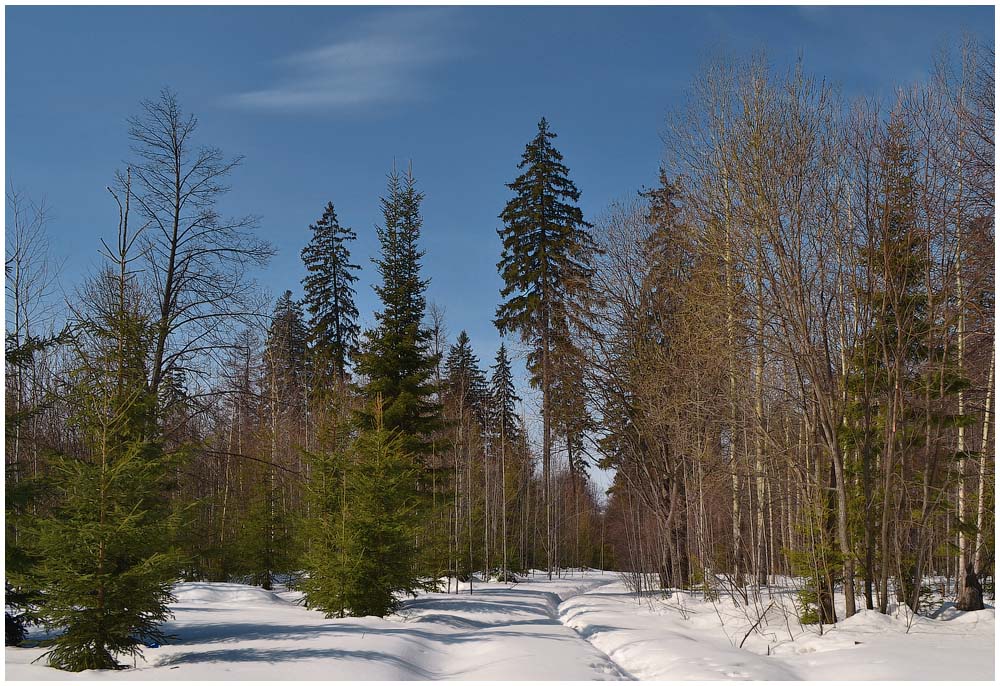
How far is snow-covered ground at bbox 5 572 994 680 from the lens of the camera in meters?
7.64

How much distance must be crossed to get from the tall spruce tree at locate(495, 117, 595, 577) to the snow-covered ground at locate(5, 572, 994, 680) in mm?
13805

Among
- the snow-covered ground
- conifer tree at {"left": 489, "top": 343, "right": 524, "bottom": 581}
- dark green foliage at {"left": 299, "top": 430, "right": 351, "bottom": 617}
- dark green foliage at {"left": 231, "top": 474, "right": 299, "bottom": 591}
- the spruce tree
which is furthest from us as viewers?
conifer tree at {"left": 489, "top": 343, "right": 524, "bottom": 581}

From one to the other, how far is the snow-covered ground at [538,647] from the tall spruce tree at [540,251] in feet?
45.3

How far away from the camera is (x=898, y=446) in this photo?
12.0 m

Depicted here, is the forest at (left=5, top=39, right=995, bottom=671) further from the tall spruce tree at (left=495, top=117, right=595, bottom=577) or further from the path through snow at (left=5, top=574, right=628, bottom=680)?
the tall spruce tree at (left=495, top=117, right=595, bottom=577)

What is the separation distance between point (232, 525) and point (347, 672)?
17.1m

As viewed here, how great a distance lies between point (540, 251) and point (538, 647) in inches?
781

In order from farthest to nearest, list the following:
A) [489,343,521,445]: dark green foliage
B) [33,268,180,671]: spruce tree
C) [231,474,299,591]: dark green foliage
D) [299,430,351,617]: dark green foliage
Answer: [489,343,521,445]: dark green foliage
[231,474,299,591]: dark green foliage
[299,430,351,617]: dark green foliage
[33,268,180,671]: spruce tree

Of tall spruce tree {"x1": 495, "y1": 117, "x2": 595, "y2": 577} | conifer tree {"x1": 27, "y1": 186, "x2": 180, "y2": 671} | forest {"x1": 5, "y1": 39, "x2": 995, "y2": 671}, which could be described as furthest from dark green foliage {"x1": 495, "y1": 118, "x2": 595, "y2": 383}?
conifer tree {"x1": 27, "y1": 186, "x2": 180, "y2": 671}

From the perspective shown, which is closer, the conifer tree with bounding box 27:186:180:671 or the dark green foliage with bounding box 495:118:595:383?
the conifer tree with bounding box 27:186:180:671

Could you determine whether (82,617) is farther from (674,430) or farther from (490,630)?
(674,430)

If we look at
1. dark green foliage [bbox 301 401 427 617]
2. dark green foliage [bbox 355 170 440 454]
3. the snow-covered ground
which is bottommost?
the snow-covered ground

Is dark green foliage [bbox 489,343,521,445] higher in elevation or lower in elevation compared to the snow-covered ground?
higher

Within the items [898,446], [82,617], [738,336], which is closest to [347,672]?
[82,617]
